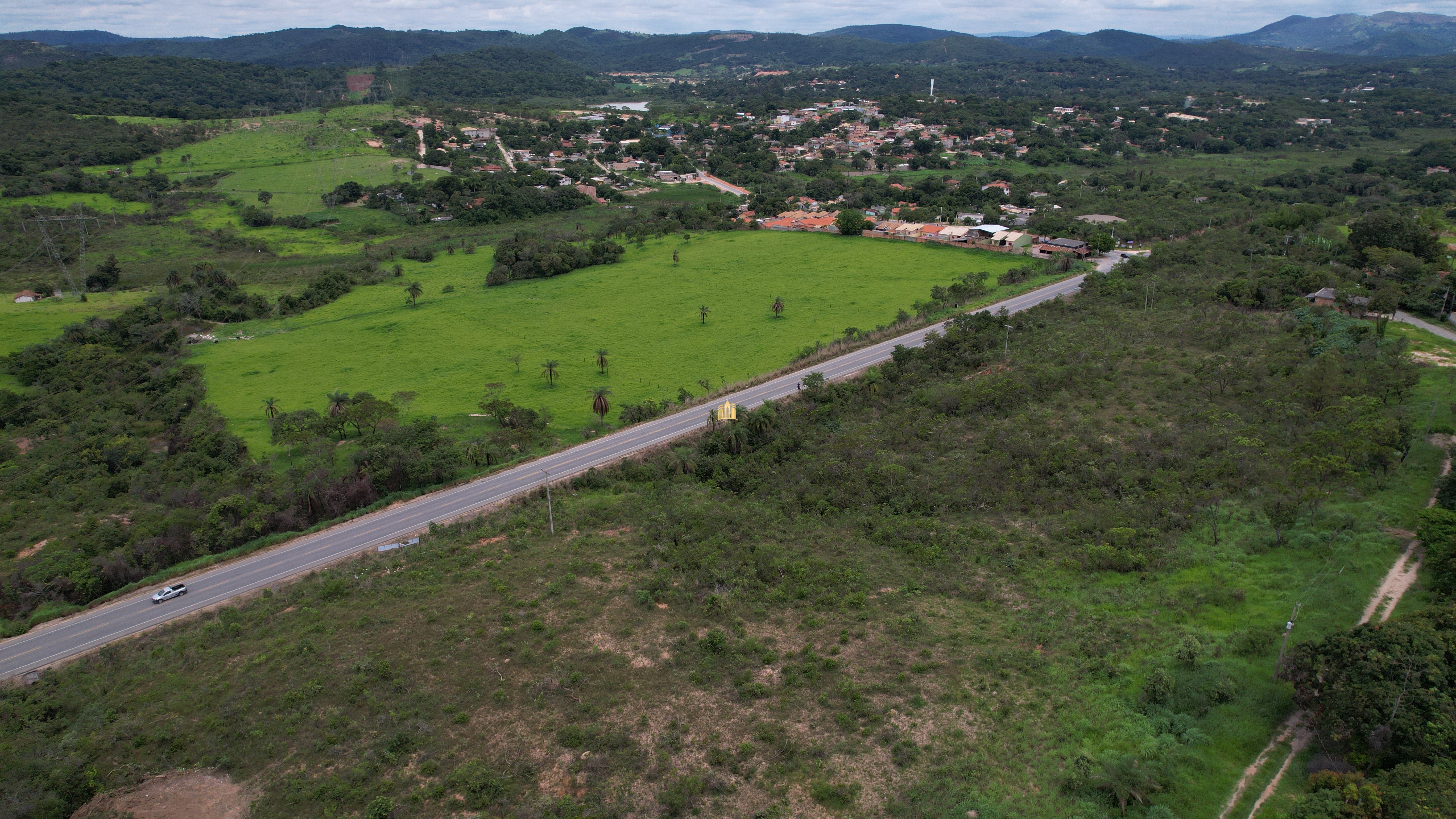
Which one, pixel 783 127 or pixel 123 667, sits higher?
pixel 783 127

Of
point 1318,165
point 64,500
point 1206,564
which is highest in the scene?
point 1318,165

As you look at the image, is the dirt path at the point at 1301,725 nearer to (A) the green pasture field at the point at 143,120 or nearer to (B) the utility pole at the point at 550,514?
(B) the utility pole at the point at 550,514

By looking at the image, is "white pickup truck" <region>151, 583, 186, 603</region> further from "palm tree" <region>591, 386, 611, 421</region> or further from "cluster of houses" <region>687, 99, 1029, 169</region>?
"cluster of houses" <region>687, 99, 1029, 169</region>

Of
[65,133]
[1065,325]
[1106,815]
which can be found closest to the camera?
[1106,815]

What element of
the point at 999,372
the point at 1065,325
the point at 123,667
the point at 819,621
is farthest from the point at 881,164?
the point at 123,667

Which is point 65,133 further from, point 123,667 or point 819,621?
point 819,621

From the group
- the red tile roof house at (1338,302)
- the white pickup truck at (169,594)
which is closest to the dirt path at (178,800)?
the white pickup truck at (169,594)
